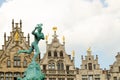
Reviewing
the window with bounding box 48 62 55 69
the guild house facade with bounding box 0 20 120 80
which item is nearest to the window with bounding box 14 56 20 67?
the guild house facade with bounding box 0 20 120 80

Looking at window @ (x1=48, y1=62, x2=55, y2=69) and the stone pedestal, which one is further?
window @ (x1=48, y1=62, x2=55, y2=69)

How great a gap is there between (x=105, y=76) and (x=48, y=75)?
8.24m

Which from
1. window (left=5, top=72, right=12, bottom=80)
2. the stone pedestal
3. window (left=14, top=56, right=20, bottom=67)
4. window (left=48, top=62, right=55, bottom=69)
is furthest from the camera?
window (left=48, top=62, right=55, bottom=69)

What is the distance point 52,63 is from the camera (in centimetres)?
5812

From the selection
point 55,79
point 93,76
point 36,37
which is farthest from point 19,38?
point 36,37

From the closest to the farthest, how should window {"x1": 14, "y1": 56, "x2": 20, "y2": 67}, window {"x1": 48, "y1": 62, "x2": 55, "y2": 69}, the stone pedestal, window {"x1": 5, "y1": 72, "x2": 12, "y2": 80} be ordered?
the stone pedestal
window {"x1": 5, "y1": 72, "x2": 12, "y2": 80}
window {"x1": 14, "y1": 56, "x2": 20, "y2": 67}
window {"x1": 48, "y1": 62, "x2": 55, "y2": 69}

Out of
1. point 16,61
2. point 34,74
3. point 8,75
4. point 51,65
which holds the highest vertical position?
point 16,61

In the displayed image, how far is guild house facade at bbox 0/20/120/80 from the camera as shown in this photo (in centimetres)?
5759

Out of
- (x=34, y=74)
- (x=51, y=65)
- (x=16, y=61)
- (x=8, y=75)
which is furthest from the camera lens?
(x=51, y=65)

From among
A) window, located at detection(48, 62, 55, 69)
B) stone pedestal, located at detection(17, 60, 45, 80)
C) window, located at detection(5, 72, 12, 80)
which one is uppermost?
window, located at detection(48, 62, 55, 69)

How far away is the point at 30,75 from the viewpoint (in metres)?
32.5

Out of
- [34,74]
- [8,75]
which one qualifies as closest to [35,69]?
[34,74]

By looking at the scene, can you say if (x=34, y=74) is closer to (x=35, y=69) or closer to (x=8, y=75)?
(x=35, y=69)

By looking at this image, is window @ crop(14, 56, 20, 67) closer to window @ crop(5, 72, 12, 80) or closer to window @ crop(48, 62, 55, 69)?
window @ crop(5, 72, 12, 80)
